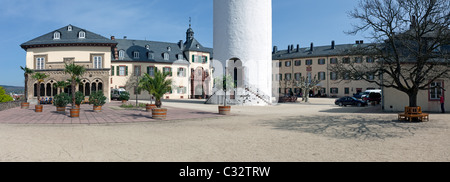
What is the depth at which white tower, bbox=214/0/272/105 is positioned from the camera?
30.3m

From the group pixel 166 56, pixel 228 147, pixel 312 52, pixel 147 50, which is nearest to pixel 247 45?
pixel 228 147

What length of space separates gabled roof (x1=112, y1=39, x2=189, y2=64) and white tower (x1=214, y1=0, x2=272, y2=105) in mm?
22876

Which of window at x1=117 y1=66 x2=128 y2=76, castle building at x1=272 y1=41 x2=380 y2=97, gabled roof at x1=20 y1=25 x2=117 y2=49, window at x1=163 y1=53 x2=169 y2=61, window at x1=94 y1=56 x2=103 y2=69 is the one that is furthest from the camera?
castle building at x1=272 y1=41 x2=380 y2=97

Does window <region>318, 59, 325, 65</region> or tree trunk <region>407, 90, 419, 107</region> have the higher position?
window <region>318, 59, 325, 65</region>

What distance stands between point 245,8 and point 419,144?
24872 mm

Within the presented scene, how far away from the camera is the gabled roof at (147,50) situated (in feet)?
161

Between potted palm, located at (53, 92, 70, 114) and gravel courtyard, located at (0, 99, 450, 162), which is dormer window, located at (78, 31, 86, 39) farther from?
gravel courtyard, located at (0, 99, 450, 162)

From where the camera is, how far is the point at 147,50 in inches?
2020

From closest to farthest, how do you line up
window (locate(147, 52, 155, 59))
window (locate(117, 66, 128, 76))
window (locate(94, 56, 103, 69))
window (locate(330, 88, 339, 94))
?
window (locate(94, 56, 103, 69))
window (locate(117, 66, 128, 76))
window (locate(147, 52, 155, 59))
window (locate(330, 88, 339, 94))

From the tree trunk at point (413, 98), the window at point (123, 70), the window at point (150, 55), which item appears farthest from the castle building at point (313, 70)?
the tree trunk at point (413, 98)

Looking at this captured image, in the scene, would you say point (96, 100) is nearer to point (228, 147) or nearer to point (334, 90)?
point (228, 147)

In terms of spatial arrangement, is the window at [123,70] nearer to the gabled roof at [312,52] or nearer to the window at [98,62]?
the window at [98,62]

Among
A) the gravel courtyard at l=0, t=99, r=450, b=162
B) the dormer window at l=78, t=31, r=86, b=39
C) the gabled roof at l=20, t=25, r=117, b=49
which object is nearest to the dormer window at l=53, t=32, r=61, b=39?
the gabled roof at l=20, t=25, r=117, b=49
